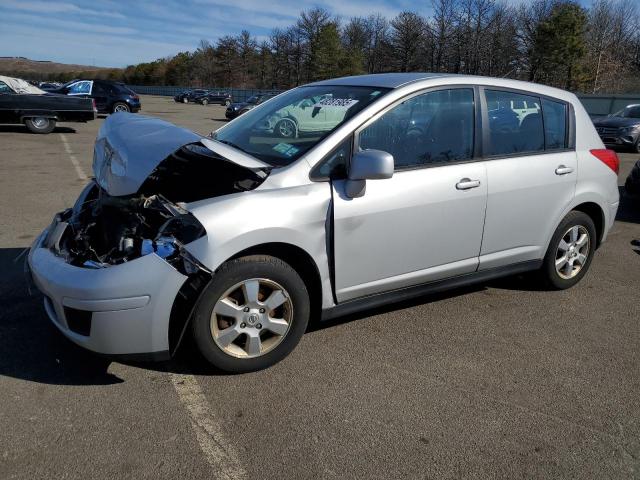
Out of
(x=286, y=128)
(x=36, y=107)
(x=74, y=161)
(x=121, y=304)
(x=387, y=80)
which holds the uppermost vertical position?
(x=387, y=80)

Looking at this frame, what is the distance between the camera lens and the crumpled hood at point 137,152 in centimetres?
305

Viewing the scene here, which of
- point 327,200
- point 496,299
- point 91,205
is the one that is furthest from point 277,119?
point 496,299

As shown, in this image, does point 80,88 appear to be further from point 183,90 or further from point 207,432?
point 183,90

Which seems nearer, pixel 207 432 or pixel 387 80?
pixel 207 432

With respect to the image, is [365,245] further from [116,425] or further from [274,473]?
[116,425]

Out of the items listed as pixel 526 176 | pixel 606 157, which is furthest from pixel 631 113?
pixel 526 176

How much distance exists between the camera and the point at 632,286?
482cm

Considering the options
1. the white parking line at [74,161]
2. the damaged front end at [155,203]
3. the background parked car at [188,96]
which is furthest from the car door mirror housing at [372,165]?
the background parked car at [188,96]

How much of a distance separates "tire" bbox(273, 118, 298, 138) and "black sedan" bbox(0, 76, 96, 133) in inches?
552

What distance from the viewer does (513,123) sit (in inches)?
161

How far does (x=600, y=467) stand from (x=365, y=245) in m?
1.67

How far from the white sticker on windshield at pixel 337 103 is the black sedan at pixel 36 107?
14.2 m

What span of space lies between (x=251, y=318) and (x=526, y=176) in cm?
237

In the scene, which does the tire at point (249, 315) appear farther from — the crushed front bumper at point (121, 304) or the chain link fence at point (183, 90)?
the chain link fence at point (183, 90)
